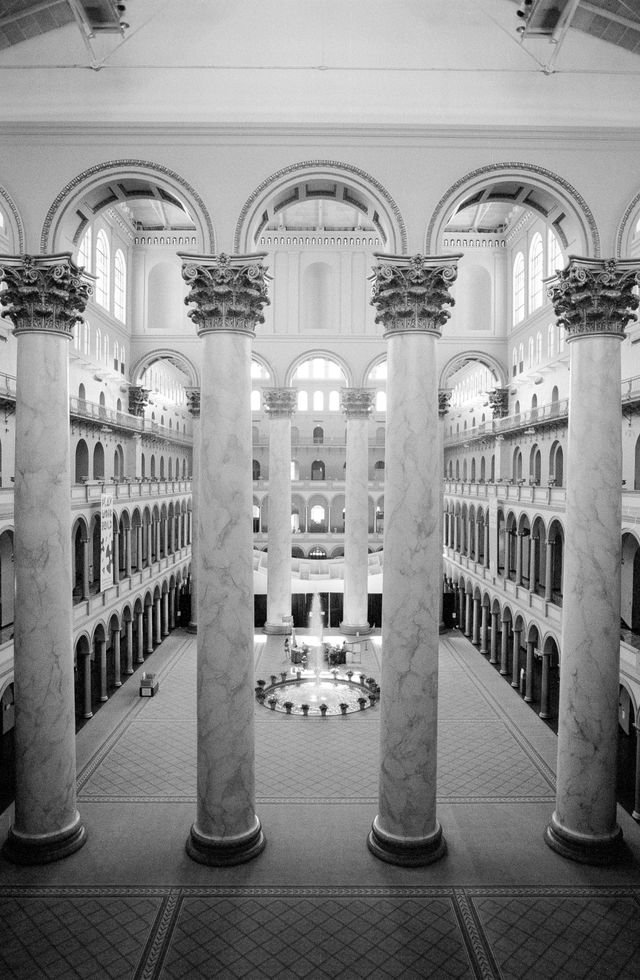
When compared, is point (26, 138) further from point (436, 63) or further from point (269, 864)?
point (269, 864)

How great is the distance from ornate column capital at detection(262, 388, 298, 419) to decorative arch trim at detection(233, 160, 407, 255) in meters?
15.5

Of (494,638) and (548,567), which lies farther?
(494,638)

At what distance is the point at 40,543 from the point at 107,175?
488cm

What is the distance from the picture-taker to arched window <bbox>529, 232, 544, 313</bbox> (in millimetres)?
23375

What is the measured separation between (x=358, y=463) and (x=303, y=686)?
892cm

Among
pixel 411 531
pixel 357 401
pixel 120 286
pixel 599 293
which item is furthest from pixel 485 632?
pixel 120 286

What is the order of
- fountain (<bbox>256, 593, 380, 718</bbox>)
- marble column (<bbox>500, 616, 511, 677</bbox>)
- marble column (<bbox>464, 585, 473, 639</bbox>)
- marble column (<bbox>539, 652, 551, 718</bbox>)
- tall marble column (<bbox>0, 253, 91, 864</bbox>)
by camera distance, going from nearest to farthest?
tall marble column (<bbox>0, 253, 91, 864</bbox>) < fountain (<bbox>256, 593, 380, 718</bbox>) < marble column (<bbox>539, 652, 551, 718</bbox>) < marble column (<bbox>500, 616, 511, 677</bbox>) < marble column (<bbox>464, 585, 473, 639</bbox>)

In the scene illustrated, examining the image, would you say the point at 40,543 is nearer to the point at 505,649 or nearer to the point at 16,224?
the point at 16,224

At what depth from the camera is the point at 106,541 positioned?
2028 centimetres

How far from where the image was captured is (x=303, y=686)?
18266mm

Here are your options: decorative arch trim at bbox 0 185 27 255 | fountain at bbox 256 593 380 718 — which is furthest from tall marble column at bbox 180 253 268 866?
fountain at bbox 256 593 380 718

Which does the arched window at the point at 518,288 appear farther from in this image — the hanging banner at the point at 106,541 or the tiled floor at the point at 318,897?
the tiled floor at the point at 318,897

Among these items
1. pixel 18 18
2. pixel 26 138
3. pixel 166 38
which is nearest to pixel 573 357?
pixel 166 38

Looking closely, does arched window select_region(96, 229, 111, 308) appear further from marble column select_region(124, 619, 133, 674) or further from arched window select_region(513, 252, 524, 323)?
arched window select_region(513, 252, 524, 323)
